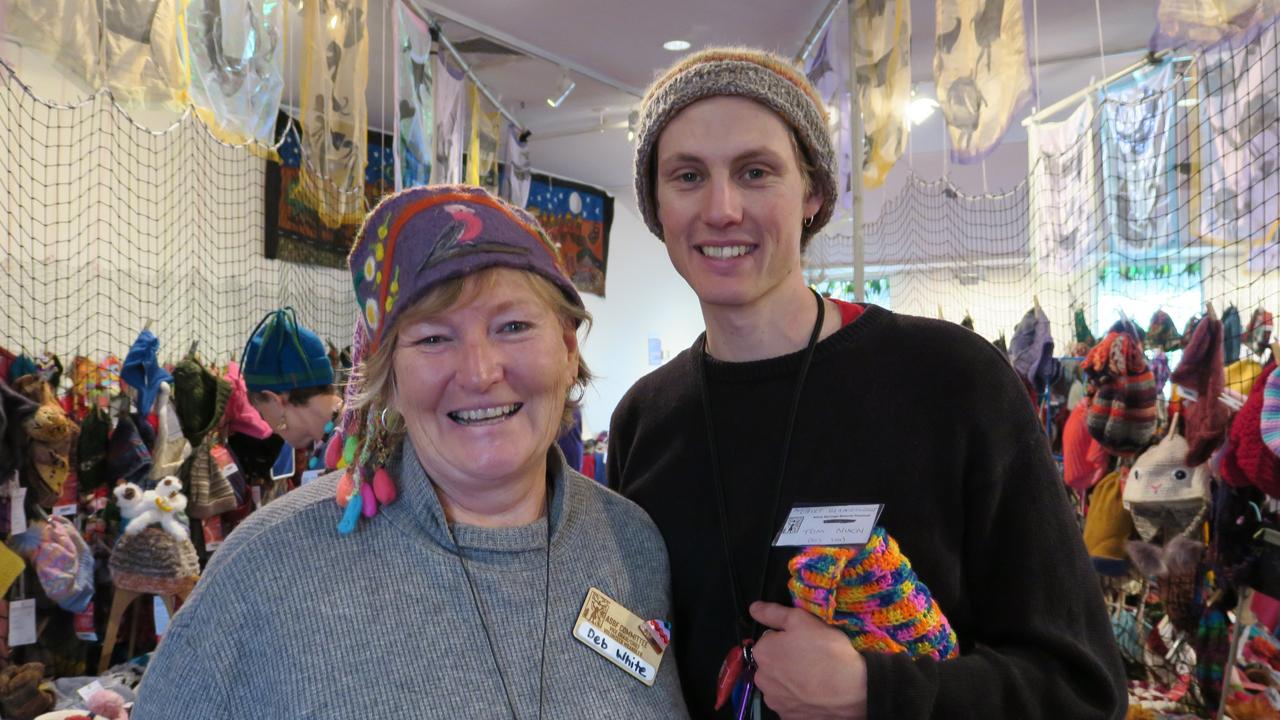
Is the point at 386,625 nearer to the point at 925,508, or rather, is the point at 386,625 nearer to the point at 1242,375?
the point at 925,508

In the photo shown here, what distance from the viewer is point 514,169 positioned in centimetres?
771

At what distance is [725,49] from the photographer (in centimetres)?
148

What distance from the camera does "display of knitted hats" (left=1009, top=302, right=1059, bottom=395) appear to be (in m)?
4.72

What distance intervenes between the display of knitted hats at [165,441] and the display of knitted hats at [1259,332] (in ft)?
13.7

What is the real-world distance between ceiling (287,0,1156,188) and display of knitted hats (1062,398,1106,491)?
103 inches

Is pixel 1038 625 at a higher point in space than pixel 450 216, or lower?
lower

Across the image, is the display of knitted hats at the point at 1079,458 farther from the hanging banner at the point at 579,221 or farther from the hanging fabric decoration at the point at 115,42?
the hanging banner at the point at 579,221

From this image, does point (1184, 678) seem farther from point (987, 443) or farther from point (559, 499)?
point (559, 499)

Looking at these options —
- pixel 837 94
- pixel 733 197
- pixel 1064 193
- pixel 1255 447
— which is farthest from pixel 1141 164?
pixel 733 197

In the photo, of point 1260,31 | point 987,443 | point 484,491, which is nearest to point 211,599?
point 484,491

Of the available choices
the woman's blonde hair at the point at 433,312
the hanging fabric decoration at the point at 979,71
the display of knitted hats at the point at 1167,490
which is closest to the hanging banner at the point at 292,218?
the hanging fabric decoration at the point at 979,71

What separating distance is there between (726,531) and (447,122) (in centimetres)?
443

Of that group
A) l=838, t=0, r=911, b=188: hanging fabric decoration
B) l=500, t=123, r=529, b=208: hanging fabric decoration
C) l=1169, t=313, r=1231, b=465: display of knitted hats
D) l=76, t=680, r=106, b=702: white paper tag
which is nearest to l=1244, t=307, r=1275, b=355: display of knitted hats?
l=1169, t=313, r=1231, b=465: display of knitted hats

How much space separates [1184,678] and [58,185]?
553 cm
